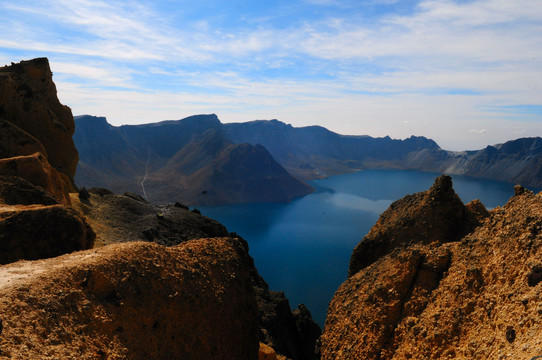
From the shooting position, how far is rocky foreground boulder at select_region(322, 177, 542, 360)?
10.0 metres

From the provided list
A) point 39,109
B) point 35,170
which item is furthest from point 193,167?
point 35,170

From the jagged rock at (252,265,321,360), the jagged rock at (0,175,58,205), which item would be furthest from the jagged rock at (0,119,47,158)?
the jagged rock at (252,265,321,360)

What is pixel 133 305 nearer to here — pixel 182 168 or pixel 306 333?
pixel 306 333

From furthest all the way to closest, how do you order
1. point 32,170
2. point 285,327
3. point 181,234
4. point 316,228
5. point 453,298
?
point 316,228 → point 181,234 → point 285,327 → point 32,170 → point 453,298

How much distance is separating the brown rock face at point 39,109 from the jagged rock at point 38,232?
1596 centimetres

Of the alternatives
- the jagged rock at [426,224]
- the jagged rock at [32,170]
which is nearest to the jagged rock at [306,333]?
the jagged rock at [426,224]

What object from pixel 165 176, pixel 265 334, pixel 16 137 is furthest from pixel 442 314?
pixel 165 176

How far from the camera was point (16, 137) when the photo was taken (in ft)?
100

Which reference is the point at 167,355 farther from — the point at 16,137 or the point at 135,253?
the point at 16,137

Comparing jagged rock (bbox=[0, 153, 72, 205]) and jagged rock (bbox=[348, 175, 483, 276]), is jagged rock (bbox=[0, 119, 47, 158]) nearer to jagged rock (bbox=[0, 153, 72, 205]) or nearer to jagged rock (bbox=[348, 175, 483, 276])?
jagged rock (bbox=[0, 153, 72, 205])

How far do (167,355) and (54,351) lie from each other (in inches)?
155

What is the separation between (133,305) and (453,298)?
11398 mm

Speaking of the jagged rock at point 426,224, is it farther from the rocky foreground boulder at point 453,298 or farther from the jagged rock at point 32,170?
the jagged rock at point 32,170

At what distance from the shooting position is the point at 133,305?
12.6m
